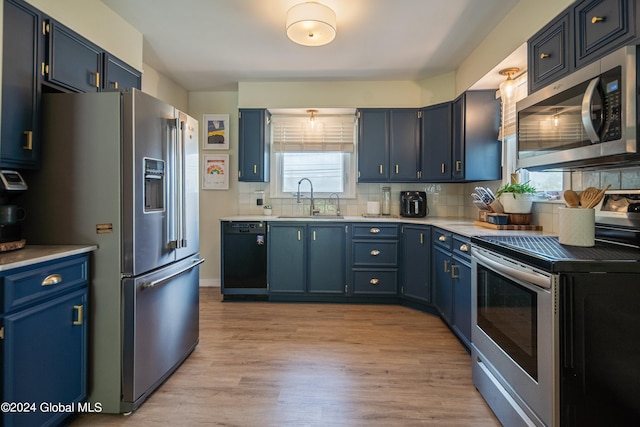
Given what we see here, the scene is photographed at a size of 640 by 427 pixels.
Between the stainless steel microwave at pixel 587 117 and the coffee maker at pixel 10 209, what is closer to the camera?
the stainless steel microwave at pixel 587 117

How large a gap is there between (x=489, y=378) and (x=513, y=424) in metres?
0.27

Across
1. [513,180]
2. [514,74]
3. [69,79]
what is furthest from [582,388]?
[69,79]

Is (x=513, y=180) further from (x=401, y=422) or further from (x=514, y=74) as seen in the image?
(x=401, y=422)

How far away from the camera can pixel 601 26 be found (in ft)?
5.04

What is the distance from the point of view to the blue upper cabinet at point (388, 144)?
12.6ft

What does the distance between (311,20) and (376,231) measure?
216 cm

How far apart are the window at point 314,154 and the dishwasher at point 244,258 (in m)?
0.74

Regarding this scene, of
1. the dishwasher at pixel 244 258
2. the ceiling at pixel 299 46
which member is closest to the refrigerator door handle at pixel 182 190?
the ceiling at pixel 299 46

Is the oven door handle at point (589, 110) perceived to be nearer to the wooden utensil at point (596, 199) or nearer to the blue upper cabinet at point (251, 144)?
the wooden utensil at point (596, 199)

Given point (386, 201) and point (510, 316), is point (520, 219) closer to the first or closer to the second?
point (510, 316)

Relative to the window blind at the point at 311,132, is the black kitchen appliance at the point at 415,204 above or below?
below

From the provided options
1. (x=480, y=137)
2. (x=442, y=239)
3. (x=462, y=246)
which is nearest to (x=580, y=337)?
(x=462, y=246)

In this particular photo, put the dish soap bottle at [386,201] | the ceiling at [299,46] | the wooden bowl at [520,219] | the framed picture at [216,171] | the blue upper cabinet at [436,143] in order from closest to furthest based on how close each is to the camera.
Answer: the ceiling at [299,46] < the wooden bowl at [520,219] < the blue upper cabinet at [436,143] < the dish soap bottle at [386,201] < the framed picture at [216,171]

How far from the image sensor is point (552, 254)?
1396 millimetres
